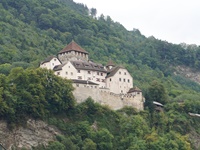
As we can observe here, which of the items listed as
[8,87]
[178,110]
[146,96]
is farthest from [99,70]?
[8,87]

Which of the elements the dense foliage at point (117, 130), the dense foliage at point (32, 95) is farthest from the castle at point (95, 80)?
the dense foliage at point (32, 95)

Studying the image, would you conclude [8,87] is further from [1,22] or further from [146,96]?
[1,22]

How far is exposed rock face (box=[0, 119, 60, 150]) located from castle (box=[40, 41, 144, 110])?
27.8 feet

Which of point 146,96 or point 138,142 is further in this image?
point 146,96

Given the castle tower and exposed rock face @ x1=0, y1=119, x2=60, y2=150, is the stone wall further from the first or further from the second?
the castle tower

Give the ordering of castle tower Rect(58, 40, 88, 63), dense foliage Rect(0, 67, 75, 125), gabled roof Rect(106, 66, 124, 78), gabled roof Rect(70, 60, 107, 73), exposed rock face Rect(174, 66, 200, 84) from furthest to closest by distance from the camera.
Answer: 1. exposed rock face Rect(174, 66, 200, 84)
2. castle tower Rect(58, 40, 88, 63)
3. gabled roof Rect(106, 66, 124, 78)
4. gabled roof Rect(70, 60, 107, 73)
5. dense foliage Rect(0, 67, 75, 125)

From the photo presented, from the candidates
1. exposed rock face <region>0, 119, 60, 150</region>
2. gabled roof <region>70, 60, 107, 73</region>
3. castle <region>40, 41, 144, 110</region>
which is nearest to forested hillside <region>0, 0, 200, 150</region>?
exposed rock face <region>0, 119, 60, 150</region>

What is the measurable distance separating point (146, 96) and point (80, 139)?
17886mm

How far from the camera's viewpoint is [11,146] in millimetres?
71000

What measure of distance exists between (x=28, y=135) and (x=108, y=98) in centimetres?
1636

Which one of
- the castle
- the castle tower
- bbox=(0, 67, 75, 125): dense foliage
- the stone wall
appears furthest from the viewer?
the castle tower

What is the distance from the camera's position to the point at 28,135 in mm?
73438

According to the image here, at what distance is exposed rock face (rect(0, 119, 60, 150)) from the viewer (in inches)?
2805

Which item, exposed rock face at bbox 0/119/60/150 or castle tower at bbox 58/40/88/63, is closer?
exposed rock face at bbox 0/119/60/150
